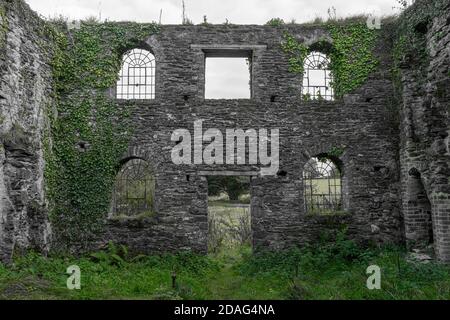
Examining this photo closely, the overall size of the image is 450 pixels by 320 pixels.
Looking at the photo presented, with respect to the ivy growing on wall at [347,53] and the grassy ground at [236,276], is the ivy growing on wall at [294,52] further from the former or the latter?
the grassy ground at [236,276]

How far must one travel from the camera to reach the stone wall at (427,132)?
883 cm

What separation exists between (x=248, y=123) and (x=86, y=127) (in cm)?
445

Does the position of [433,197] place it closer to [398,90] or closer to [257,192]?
[398,90]

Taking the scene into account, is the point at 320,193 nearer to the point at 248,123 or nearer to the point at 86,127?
the point at 248,123

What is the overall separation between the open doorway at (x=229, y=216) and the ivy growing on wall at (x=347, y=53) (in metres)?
4.03

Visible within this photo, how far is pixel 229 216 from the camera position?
16.8 m

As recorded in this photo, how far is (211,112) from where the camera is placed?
10977 millimetres

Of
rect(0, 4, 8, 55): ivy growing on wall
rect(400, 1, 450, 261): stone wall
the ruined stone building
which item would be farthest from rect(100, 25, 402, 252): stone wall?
rect(0, 4, 8, 55): ivy growing on wall

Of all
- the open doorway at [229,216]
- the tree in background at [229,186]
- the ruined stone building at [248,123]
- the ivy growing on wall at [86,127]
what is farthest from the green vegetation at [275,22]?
the tree in background at [229,186]

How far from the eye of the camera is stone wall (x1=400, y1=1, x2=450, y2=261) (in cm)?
883

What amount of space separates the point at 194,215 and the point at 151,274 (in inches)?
83.4

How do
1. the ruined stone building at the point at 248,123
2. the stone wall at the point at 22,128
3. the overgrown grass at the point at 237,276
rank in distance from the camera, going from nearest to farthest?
the overgrown grass at the point at 237,276 < the stone wall at the point at 22,128 < the ruined stone building at the point at 248,123

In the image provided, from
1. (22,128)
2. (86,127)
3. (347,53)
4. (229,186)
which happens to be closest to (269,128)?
(347,53)

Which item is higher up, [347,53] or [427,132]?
[347,53]
